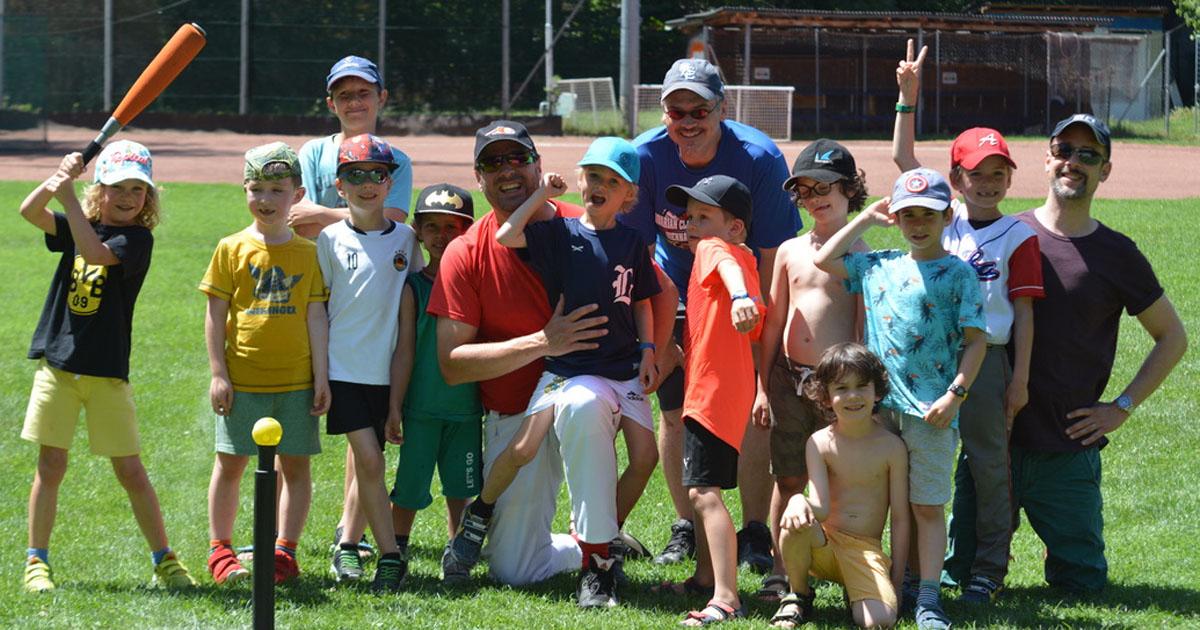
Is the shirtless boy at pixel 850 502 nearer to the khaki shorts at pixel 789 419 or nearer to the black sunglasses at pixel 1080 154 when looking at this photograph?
the khaki shorts at pixel 789 419

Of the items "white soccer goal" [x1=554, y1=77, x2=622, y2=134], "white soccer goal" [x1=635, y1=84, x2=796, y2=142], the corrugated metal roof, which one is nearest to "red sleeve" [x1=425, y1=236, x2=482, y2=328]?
"white soccer goal" [x1=635, y1=84, x2=796, y2=142]

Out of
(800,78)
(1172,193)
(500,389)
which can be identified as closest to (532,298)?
(500,389)

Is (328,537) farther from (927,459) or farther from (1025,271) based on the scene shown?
(1025,271)

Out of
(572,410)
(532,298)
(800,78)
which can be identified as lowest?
(572,410)

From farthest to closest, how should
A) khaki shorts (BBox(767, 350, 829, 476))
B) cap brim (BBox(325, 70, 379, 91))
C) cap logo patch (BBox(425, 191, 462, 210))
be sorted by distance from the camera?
1. cap brim (BBox(325, 70, 379, 91))
2. cap logo patch (BBox(425, 191, 462, 210))
3. khaki shorts (BBox(767, 350, 829, 476))

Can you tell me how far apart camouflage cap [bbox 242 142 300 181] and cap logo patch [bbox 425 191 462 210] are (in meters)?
0.64

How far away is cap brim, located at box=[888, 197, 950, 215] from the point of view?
5004mm

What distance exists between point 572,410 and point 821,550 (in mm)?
1055

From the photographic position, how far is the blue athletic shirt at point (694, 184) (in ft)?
19.9

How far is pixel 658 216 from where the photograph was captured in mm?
6141

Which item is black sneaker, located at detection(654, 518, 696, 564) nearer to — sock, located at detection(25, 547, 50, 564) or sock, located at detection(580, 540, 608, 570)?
sock, located at detection(580, 540, 608, 570)

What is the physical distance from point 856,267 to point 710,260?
560mm

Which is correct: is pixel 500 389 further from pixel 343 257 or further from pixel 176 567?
pixel 176 567

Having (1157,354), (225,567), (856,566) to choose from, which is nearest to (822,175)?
(856,566)
